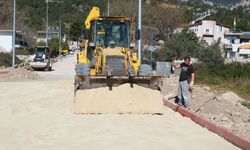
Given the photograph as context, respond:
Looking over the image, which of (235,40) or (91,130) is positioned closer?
(91,130)

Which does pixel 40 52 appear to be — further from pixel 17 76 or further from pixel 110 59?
pixel 110 59

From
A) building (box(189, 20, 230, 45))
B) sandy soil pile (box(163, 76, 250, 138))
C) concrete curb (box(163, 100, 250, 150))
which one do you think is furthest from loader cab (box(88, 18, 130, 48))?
building (box(189, 20, 230, 45))

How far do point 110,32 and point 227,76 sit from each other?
15293 millimetres

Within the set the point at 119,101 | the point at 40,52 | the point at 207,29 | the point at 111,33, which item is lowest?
the point at 119,101

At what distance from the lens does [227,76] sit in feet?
105

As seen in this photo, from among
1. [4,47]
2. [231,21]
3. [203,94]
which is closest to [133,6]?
[4,47]

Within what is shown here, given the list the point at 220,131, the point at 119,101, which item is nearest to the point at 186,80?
the point at 119,101

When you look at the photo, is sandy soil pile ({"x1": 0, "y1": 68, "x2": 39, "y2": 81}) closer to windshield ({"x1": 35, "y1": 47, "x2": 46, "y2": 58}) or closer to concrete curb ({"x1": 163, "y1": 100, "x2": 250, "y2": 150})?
windshield ({"x1": 35, "y1": 47, "x2": 46, "y2": 58})

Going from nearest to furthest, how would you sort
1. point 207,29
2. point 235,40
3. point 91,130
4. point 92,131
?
point 92,131 < point 91,130 < point 207,29 < point 235,40

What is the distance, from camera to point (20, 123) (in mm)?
12945

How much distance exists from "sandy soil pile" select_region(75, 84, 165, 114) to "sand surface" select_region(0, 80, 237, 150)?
0.42 meters

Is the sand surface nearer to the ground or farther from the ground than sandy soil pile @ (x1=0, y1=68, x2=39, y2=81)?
nearer to the ground

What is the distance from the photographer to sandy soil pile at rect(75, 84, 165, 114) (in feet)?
48.3

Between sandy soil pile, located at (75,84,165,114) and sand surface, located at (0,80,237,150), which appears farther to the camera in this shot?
sandy soil pile, located at (75,84,165,114)
